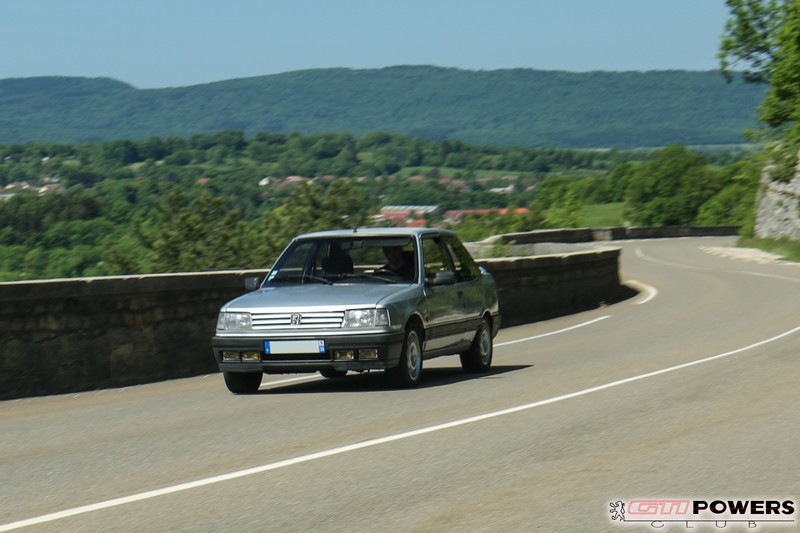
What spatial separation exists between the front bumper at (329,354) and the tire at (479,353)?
7.53 feet

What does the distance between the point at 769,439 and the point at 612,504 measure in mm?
2767

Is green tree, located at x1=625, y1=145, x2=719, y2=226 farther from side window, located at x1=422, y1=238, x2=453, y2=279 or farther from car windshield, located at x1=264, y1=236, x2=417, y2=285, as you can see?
car windshield, located at x1=264, y1=236, x2=417, y2=285

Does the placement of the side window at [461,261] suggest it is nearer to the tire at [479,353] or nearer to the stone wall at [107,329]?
the tire at [479,353]

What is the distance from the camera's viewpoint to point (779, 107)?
67.2 meters

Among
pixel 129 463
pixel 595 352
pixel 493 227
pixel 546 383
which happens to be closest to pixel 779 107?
pixel 493 227

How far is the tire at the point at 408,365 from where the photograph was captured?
13.0 m

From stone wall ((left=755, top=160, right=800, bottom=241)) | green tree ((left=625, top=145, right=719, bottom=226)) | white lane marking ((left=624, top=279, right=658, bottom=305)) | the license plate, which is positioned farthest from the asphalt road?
green tree ((left=625, top=145, right=719, bottom=226))

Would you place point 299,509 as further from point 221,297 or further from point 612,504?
point 221,297

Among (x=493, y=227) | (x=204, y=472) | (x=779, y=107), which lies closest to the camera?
(x=204, y=472)

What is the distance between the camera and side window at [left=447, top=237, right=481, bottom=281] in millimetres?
14945

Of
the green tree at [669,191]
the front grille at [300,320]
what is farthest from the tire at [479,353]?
the green tree at [669,191]

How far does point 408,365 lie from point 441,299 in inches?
42.9

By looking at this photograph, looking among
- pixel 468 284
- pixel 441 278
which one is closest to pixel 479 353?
pixel 468 284

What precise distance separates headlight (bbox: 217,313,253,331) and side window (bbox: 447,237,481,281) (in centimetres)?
288
